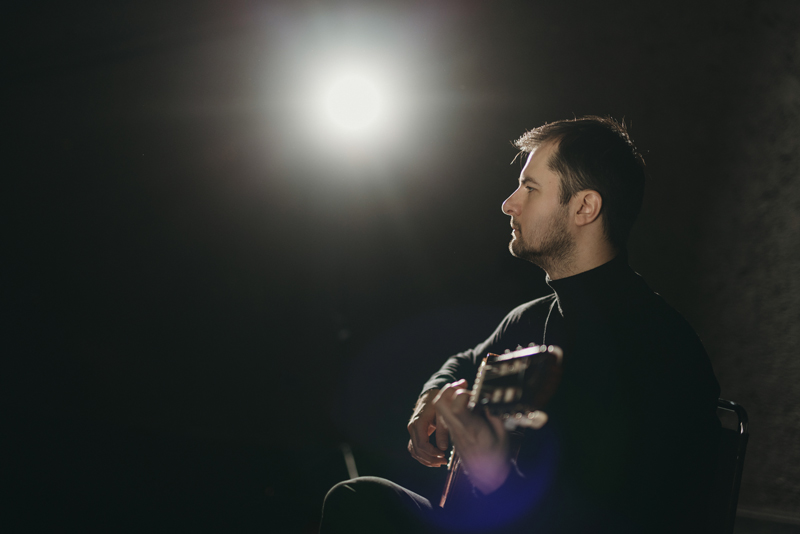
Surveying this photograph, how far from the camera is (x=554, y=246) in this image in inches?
45.3

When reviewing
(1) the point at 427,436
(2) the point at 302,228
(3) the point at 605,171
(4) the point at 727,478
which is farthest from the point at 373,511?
(2) the point at 302,228

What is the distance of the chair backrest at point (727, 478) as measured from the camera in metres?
0.85

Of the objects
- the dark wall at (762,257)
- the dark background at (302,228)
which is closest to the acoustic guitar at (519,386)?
the dark background at (302,228)

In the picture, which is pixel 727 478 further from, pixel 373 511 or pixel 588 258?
pixel 373 511

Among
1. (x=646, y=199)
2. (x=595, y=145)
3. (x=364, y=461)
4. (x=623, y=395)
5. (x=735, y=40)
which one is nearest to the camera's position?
(x=623, y=395)

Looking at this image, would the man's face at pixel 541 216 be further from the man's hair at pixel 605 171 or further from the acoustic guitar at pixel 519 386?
the acoustic guitar at pixel 519 386

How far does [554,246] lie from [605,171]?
0.80 feet

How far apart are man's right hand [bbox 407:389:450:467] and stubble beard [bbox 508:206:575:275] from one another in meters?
0.52

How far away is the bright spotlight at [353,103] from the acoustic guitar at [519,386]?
1564 millimetres

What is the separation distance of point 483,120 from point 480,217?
0.47 meters

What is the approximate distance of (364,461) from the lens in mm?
2178

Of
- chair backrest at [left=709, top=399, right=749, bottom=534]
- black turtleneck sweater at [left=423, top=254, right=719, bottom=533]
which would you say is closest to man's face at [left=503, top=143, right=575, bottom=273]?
black turtleneck sweater at [left=423, top=254, right=719, bottom=533]

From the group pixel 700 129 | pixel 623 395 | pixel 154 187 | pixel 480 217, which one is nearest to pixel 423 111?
pixel 480 217

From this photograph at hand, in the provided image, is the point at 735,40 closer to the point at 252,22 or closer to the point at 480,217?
the point at 480,217
